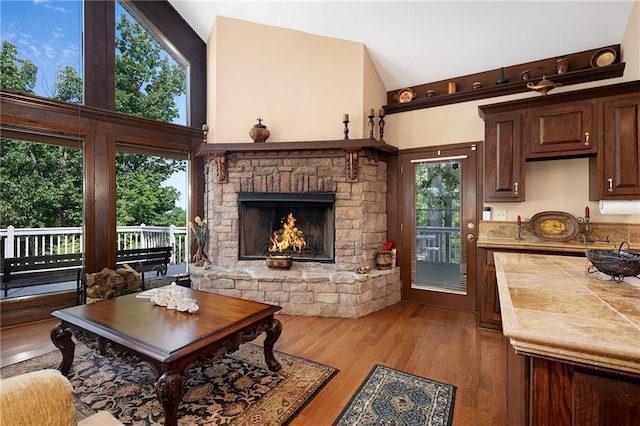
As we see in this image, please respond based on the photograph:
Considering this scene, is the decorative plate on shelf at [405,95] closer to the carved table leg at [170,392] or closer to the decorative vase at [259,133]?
the decorative vase at [259,133]

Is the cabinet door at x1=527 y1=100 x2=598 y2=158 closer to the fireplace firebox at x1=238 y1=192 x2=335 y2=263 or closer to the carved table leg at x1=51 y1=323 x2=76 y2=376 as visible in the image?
the fireplace firebox at x1=238 y1=192 x2=335 y2=263

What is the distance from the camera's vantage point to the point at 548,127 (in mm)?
3145

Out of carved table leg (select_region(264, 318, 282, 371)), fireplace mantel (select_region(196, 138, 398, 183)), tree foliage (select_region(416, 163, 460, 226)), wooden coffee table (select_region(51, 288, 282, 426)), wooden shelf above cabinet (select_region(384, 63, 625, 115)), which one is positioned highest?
wooden shelf above cabinet (select_region(384, 63, 625, 115))

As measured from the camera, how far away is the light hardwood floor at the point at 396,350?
1.99 metres

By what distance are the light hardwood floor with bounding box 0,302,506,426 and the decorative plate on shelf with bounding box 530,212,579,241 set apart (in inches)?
47.8

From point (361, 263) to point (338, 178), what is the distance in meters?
1.13

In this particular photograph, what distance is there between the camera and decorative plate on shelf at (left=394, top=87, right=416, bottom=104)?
423cm

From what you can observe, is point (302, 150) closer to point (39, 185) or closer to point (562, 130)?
point (562, 130)

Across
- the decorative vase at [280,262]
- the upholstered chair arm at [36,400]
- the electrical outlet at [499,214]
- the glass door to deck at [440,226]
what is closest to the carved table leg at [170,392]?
the upholstered chair arm at [36,400]

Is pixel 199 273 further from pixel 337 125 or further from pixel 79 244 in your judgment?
pixel 337 125

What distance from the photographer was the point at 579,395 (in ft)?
2.79

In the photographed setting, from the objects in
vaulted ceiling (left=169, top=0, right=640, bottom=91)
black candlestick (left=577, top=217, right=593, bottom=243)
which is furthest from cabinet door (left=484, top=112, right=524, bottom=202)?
vaulted ceiling (left=169, top=0, right=640, bottom=91)

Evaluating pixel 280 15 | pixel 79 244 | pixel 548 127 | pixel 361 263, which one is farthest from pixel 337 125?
pixel 79 244

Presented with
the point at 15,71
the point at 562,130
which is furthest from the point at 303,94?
the point at 15,71
